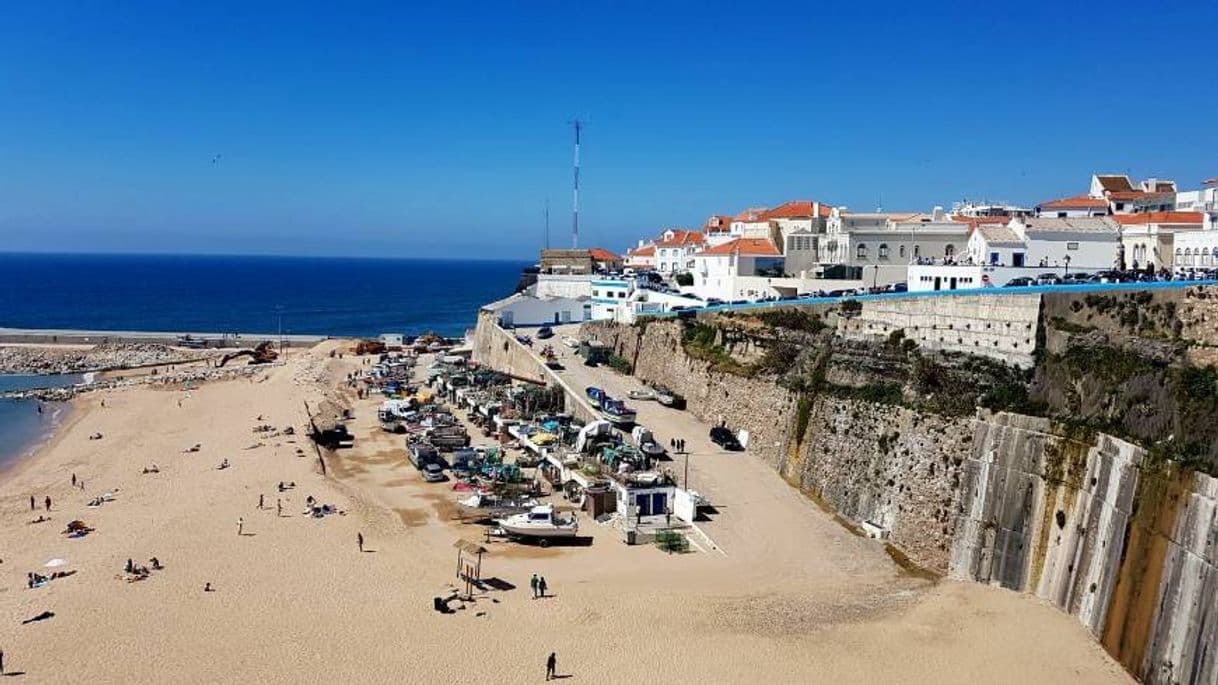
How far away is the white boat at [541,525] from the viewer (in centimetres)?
2509

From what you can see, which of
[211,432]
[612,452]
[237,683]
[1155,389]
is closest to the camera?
[237,683]

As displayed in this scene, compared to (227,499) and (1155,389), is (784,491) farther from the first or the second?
(227,499)

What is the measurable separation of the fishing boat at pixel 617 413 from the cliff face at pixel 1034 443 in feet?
12.9

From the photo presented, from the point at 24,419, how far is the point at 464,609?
36286mm

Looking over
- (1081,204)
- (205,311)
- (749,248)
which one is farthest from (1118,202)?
(205,311)

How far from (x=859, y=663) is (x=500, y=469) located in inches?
620

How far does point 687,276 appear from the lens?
55.4 m

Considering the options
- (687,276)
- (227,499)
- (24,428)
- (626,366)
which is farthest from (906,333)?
(24,428)

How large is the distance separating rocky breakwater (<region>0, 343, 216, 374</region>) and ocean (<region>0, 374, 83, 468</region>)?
4.67m

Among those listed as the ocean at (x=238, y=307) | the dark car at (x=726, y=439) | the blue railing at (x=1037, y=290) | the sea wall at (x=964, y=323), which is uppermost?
the blue railing at (x=1037, y=290)

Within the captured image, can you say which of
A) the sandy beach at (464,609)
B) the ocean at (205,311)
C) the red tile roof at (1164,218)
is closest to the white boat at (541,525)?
the sandy beach at (464,609)

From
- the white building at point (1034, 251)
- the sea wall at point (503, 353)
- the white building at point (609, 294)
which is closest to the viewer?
the white building at point (1034, 251)

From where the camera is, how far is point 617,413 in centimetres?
3362

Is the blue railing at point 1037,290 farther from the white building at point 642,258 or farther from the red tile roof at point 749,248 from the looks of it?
the white building at point 642,258
